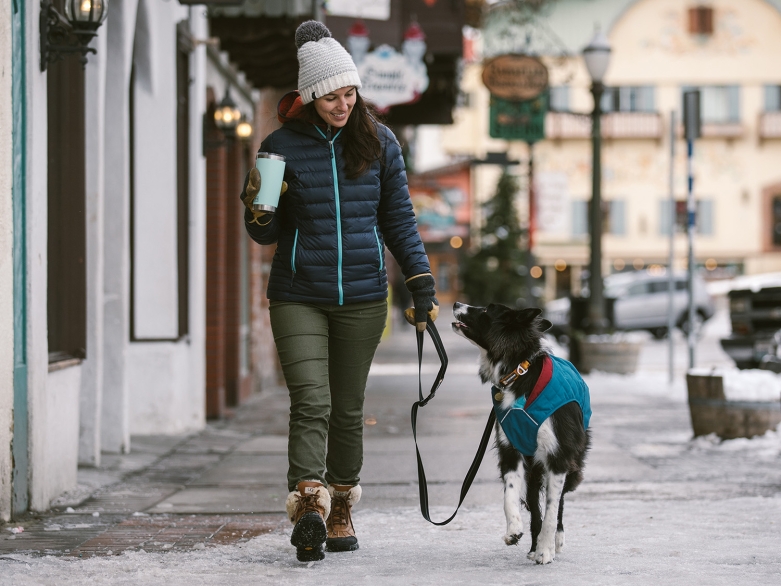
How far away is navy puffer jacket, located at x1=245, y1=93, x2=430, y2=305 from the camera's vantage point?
4.95 metres

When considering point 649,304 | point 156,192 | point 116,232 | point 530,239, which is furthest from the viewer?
point 649,304

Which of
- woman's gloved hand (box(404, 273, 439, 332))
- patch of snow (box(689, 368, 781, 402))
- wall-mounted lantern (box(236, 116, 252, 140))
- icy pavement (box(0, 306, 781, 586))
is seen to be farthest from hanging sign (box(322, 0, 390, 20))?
woman's gloved hand (box(404, 273, 439, 332))

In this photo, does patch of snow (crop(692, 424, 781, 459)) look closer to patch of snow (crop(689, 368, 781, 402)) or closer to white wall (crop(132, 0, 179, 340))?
patch of snow (crop(689, 368, 781, 402))

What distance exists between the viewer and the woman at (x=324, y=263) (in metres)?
4.90

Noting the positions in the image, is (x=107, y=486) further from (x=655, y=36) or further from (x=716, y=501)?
(x=655, y=36)

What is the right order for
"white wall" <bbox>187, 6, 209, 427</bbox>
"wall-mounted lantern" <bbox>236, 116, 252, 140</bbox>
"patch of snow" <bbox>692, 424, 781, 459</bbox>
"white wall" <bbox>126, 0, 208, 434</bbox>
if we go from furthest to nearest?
1. "wall-mounted lantern" <bbox>236, 116, 252, 140</bbox>
2. "white wall" <bbox>187, 6, 209, 427</bbox>
3. "white wall" <bbox>126, 0, 208, 434</bbox>
4. "patch of snow" <bbox>692, 424, 781, 459</bbox>

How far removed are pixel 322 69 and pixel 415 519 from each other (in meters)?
2.36

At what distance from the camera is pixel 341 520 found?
5184 mm

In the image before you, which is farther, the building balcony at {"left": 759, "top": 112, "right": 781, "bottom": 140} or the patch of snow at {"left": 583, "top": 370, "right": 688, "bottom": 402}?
Answer: the building balcony at {"left": 759, "top": 112, "right": 781, "bottom": 140}

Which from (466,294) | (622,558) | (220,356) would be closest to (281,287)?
(622,558)

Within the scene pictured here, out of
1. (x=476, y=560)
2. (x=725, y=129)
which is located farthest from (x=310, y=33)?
(x=725, y=129)

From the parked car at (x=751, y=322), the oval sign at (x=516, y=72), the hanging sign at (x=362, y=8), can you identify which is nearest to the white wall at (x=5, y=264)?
the hanging sign at (x=362, y=8)

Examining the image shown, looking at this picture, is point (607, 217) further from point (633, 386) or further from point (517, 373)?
point (517, 373)

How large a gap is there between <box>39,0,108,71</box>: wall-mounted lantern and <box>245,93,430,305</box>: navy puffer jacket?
1872 mm
